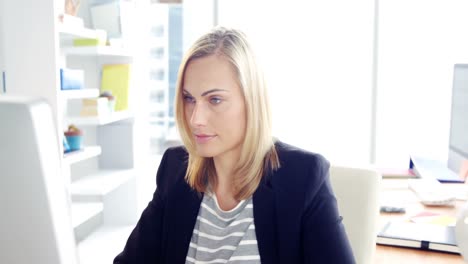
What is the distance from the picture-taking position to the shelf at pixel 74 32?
78.8 inches

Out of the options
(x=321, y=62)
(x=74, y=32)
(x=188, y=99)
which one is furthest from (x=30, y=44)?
(x=321, y=62)

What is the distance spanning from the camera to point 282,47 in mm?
3652

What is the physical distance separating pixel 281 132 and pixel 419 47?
119cm

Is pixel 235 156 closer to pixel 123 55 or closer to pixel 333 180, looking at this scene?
pixel 333 180

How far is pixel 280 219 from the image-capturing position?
1042 millimetres

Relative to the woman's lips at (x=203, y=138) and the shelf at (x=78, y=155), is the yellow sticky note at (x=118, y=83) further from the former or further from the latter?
the woman's lips at (x=203, y=138)

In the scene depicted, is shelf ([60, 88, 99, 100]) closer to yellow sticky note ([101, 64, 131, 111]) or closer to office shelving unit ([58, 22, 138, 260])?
office shelving unit ([58, 22, 138, 260])

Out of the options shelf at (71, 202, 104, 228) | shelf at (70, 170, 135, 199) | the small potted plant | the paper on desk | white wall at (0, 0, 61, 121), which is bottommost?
shelf at (71, 202, 104, 228)

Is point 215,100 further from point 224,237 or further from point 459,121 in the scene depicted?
point 459,121

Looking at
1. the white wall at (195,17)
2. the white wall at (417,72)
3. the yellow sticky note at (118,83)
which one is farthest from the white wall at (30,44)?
the white wall at (417,72)

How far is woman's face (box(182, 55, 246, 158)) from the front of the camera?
1056 millimetres

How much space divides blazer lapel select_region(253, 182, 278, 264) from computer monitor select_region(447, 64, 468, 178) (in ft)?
2.71

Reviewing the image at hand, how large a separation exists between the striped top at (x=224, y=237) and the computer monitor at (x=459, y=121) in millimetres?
863

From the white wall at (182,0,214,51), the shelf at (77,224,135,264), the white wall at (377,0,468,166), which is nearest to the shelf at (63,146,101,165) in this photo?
the shelf at (77,224,135,264)
